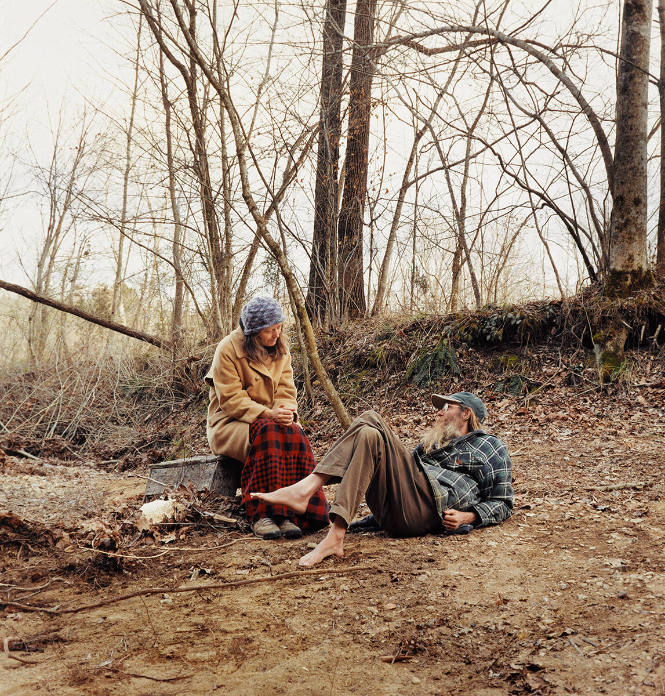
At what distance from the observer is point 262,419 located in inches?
179

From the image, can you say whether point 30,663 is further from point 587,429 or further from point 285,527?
point 587,429

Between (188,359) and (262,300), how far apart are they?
17.9 ft

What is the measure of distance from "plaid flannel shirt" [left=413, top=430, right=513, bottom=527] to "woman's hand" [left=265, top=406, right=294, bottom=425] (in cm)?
95

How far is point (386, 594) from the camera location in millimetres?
3117

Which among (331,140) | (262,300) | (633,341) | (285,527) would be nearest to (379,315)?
(331,140)

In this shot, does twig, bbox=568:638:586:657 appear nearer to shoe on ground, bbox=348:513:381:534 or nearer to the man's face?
the man's face

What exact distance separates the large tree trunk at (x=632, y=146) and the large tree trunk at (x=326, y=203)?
138 inches

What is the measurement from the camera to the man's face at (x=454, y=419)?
397cm

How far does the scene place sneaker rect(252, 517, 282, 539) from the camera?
4.09 metres

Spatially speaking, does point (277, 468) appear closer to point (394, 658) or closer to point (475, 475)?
point (475, 475)

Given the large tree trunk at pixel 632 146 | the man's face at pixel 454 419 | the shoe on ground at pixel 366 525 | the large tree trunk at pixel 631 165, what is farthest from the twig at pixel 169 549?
the large tree trunk at pixel 632 146

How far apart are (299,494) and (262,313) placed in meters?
1.40

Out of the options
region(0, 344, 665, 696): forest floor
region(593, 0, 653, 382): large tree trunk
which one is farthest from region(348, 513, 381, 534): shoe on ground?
region(593, 0, 653, 382): large tree trunk

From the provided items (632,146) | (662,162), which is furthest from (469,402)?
(662,162)
